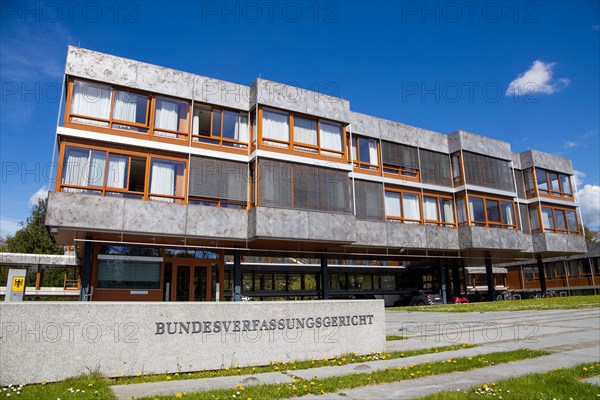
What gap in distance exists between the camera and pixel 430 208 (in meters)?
26.6

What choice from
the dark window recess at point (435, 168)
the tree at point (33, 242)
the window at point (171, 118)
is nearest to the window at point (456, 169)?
the dark window recess at point (435, 168)

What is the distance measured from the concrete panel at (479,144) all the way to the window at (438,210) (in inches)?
132

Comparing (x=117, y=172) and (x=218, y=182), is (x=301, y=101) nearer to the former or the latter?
(x=218, y=182)

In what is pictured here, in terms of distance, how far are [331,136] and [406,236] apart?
23.2 feet

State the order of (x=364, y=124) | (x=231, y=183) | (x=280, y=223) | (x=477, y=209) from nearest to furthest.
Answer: (x=280, y=223), (x=231, y=183), (x=364, y=124), (x=477, y=209)

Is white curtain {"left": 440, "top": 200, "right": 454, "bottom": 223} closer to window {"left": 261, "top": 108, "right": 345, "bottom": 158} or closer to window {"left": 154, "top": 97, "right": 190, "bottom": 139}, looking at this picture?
window {"left": 261, "top": 108, "right": 345, "bottom": 158}

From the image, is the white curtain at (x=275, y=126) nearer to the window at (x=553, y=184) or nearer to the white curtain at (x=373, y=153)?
the white curtain at (x=373, y=153)

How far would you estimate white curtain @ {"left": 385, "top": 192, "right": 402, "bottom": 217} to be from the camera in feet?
81.5

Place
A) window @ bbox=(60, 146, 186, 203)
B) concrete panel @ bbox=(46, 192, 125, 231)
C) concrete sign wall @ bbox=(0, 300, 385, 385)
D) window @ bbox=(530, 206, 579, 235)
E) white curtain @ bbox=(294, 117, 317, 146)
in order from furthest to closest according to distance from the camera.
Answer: window @ bbox=(530, 206, 579, 235) < white curtain @ bbox=(294, 117, 317, 146) < window @ bbox=(60, 146, 186, 203) < concrete panel @ bbox=(46, 192, 125, 231) < concrete sign wall @ bbox=(0, 300, 385, 385)

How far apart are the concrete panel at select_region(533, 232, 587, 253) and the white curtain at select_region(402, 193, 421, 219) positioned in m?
10.4

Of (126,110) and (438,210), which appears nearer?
(126,110)

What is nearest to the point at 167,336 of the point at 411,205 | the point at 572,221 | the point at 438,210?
the point at 411,205

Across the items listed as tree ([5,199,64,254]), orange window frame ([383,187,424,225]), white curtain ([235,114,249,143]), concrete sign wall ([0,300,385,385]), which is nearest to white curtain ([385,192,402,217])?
orange window frame ([383,187,424,225])

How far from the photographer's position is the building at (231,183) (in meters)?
17.0
